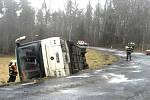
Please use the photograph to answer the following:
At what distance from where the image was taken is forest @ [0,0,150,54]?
83.4 m

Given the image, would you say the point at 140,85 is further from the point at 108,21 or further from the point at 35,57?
the point at 108,21

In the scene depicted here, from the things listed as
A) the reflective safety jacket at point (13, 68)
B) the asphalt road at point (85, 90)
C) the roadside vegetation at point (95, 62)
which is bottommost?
the roadside vegetation at point (95, 62)

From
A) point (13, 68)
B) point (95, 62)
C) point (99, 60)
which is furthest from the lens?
point (99, 60)

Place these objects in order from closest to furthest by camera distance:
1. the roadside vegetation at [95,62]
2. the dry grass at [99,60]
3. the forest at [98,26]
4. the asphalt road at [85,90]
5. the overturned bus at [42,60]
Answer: the asphalt road at [85,90] → the overturned bus at [42,60] → the roadside vegetation at [95,62] → the dry grass at [99,60] → the forest at [98,26]

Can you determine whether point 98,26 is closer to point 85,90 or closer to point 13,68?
point 13,68

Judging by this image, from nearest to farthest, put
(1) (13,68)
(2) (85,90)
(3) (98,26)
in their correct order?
(2) (85,90) < (1) (13,68) < (3) (98,26)

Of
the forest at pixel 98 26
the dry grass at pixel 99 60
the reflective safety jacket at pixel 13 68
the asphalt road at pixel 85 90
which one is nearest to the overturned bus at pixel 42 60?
the reflective safety jacket at pixel 13 68

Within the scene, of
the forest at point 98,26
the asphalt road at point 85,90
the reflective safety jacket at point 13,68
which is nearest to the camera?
the asphalt road at point 85,90

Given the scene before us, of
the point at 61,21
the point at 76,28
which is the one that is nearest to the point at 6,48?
the point at 76,28

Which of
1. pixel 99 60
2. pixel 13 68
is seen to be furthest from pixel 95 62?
pixel 13 68

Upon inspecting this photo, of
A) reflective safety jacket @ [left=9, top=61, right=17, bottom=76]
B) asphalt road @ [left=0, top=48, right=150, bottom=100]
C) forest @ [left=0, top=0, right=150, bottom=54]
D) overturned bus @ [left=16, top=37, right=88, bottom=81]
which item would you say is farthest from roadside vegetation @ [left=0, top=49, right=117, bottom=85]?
forest @ [left=0, top=0, right=150, bottom=54]

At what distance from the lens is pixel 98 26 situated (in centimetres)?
9544

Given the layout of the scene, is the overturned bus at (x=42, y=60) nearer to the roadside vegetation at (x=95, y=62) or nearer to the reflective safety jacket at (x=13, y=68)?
the reflective safety jacket at (x=13, y=68)

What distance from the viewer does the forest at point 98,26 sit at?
274 feet
